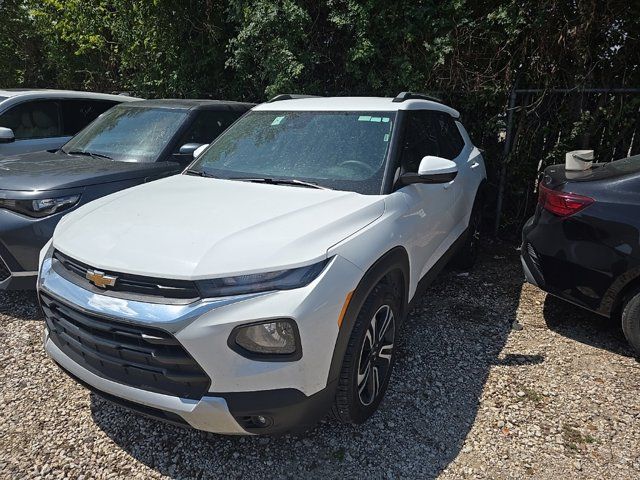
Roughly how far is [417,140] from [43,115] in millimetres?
4844

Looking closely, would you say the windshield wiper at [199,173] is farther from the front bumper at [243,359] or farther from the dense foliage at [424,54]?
the dense foliage at [424,54]

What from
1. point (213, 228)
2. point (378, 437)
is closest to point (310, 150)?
point (213, 228)

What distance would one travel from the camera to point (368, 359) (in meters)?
2.49

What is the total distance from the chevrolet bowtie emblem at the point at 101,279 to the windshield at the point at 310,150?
125cm

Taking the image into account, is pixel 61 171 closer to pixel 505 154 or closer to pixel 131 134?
pixel 131 134

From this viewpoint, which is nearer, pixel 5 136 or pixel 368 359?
pixel 368 359

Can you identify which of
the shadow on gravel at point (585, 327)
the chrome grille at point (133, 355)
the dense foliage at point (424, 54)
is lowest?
the shadow on gravel at point (585, 327)

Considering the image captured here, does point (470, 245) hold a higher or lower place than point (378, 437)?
higher

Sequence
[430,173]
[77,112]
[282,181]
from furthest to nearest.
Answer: [77,112], [282,181], [430,173]

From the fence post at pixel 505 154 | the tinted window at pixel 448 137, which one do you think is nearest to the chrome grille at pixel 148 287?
the tinted window at pixel 448 137

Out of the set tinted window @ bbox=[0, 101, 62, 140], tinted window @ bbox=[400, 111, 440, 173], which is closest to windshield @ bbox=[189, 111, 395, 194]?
tinted window @ bbox=[400, 111, 440, 173]

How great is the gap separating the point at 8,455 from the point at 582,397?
3267 mm

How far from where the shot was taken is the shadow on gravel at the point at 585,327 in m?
3.48

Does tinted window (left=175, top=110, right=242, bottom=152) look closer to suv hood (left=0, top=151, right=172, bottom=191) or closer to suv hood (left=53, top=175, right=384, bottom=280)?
suv hood (left=0, top=151, right=172, bottom=191)
